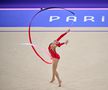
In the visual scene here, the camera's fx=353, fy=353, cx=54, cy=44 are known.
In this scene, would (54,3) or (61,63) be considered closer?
(61,63)

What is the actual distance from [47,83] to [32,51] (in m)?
0.63

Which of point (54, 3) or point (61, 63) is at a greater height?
point (54, 3)

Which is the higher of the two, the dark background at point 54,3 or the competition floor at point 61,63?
the dark background at point 54,3

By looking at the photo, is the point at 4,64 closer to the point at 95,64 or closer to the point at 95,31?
the point at 95,64

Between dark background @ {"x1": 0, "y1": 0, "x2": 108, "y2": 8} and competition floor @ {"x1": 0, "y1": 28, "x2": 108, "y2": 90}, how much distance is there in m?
0.94

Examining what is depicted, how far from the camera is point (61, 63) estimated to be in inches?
134

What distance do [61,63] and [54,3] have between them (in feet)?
5.72

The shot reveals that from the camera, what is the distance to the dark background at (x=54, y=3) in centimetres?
490

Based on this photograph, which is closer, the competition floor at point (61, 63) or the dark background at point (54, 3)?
the competition floor at point (61, 63)

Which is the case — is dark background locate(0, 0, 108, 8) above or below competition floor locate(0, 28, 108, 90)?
above

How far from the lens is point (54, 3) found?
196 inches

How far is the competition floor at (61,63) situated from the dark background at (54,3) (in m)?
0.94

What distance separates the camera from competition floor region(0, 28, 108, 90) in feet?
10.1

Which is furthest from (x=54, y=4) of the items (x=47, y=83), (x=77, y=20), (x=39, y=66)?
(x=47, y=83)
